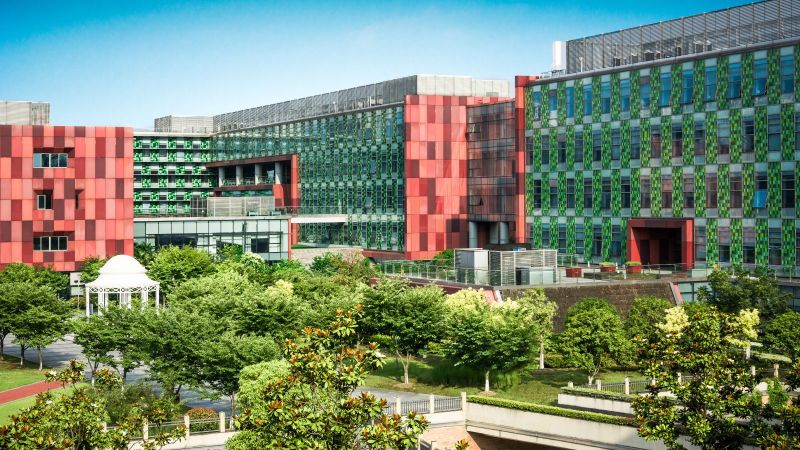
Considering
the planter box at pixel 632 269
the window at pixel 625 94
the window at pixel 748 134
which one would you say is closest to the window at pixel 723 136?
the window at pixel 748 134

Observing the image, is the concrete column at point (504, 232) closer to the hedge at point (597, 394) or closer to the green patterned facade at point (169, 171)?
the hedge at point (597, 394)

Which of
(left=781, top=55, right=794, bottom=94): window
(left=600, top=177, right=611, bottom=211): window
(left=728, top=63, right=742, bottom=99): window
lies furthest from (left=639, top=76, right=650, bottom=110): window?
(left=781, top=55, right=794, bottom=94): window

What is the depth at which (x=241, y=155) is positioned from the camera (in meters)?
153

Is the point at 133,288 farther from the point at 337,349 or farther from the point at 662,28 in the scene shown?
the point at 337,349

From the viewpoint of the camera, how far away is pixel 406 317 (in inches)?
2650

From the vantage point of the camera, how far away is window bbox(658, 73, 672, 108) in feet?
288

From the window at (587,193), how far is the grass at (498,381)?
29809 mm

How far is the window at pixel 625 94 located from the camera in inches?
3597

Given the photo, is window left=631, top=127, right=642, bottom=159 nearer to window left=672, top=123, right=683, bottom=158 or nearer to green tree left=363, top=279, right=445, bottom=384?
window left=672, top=123, right=683, bottom=158

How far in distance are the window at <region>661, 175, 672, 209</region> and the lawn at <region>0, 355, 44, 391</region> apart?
49351 millimetres

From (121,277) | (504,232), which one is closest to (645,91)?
(504,232)

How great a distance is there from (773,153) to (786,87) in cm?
485

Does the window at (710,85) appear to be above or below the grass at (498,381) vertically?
above

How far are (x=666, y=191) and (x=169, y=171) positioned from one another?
98.6 m
